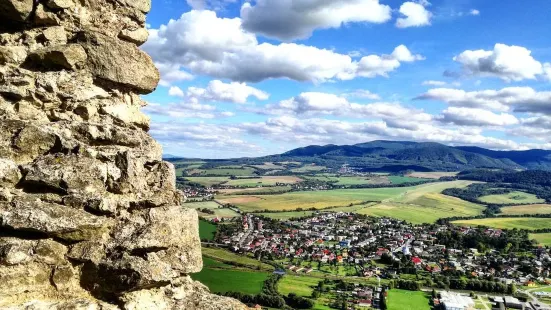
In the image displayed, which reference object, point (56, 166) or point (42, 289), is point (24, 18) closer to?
point (56, 166)

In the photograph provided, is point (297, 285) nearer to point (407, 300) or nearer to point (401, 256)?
point (407, 300)

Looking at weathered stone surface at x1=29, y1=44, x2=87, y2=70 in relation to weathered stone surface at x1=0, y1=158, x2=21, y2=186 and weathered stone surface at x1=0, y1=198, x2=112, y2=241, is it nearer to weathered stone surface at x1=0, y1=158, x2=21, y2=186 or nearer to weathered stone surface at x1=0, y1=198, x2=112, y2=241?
weathered stone surface at x1=0, y1=158, x2=21, y2=186

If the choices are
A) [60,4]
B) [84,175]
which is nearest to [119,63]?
[60,4]

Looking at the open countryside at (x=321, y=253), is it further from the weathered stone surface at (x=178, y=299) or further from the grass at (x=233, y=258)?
the weathered stone surface at (x=178, y=299)

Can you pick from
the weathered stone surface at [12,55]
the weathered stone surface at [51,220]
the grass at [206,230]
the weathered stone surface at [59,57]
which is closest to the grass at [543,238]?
the grass at [206,230]

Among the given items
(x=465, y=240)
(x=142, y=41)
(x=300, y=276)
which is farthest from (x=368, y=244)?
(x=142, y=41)

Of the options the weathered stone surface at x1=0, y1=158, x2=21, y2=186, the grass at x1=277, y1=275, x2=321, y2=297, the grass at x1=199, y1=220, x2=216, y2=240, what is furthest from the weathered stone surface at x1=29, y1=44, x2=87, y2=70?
the grass at x1=199, y1=220, x2=216, y2=240
